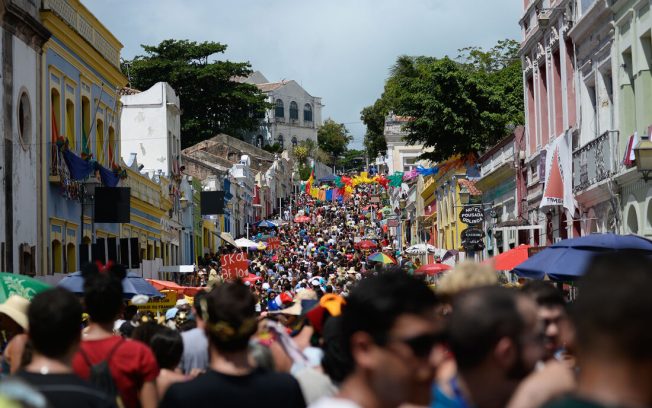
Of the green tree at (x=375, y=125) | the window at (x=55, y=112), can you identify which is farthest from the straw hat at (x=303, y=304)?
the green tree at (x=375, y=125)

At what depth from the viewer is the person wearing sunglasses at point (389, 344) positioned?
4.10m

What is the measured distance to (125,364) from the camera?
22.4 ft

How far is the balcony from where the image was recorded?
2126 cm

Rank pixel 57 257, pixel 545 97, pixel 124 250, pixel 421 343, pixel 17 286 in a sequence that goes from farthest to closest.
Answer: pixel 124 250, pixel 545 97, pixel 57 257, pixel 17 286, pixel 421 343

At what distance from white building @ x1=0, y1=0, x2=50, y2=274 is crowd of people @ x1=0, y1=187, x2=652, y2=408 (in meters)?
14.6

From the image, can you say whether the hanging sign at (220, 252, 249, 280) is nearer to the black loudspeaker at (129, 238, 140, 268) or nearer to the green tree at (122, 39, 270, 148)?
the black loudspeaker at (129, 238, 140, 268)

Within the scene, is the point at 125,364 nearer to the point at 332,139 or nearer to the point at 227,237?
the point at 227,237

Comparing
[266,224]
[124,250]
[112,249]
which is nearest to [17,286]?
[124,250]

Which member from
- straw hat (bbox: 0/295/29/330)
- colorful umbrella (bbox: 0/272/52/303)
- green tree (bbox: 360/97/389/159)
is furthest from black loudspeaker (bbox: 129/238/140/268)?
green tree (bbox: 360/97/389/159)

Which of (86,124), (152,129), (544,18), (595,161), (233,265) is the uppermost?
(152,129)

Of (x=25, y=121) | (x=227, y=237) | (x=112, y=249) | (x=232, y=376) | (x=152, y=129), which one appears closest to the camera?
(x=232, y=376)

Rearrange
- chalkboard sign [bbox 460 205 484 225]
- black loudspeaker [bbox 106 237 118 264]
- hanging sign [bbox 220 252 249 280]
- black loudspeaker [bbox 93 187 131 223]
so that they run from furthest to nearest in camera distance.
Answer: hanging sign [bbox 220 252 249 280] → chalkboard sign [bbox 460 205 484 225] → black loudspeaker [bbox 106 237 118 264] → black loudspeaker [bbox 93 187 131 223]

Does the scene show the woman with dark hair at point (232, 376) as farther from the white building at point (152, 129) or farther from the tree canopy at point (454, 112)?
the white building at point (152, 129)

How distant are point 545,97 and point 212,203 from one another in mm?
25021
